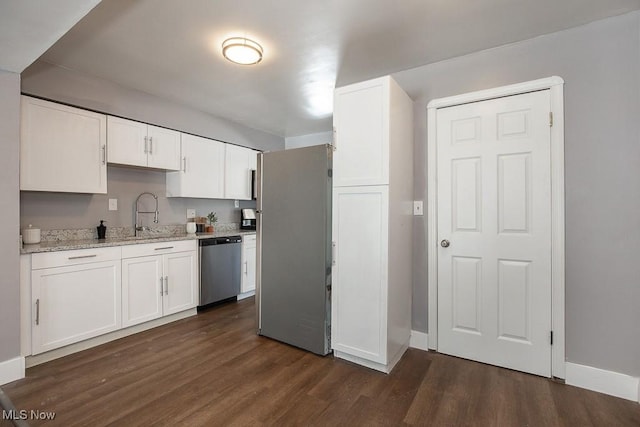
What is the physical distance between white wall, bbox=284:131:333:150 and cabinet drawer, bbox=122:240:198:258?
Answer: 2.52 m

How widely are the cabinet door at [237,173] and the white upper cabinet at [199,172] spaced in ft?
0.31

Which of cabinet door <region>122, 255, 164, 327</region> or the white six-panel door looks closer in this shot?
the white six-panel door

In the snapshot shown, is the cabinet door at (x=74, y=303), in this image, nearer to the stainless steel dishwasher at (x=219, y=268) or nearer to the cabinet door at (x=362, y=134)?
the stainless steel dishwasher at (x=219, y=268)

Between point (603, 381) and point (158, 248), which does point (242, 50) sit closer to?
point (158, 248)

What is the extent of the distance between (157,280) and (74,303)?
27.8 inches

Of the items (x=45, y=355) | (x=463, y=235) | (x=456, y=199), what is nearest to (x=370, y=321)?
A: (x=463, y=235)

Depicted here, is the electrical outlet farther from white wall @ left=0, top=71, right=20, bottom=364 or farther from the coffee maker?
white wall @ left=0, top=71, right=20, bottom=364

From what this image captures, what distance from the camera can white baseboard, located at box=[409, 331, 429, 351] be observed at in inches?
105

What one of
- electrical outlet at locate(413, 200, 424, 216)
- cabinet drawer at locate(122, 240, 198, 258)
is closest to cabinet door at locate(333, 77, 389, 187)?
electrical outlet at locate(413, 200, 424, 216)

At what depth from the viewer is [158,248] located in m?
3.15

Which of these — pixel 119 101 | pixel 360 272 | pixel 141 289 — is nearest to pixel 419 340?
pixel 360 272

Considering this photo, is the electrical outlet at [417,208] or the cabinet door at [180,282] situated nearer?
the electrical outlet at [417,208]

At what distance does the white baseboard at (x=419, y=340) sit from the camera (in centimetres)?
267

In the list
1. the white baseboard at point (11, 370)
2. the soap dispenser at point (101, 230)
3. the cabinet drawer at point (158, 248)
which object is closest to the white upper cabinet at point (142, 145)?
the soap dispenser at point (101, 230)
